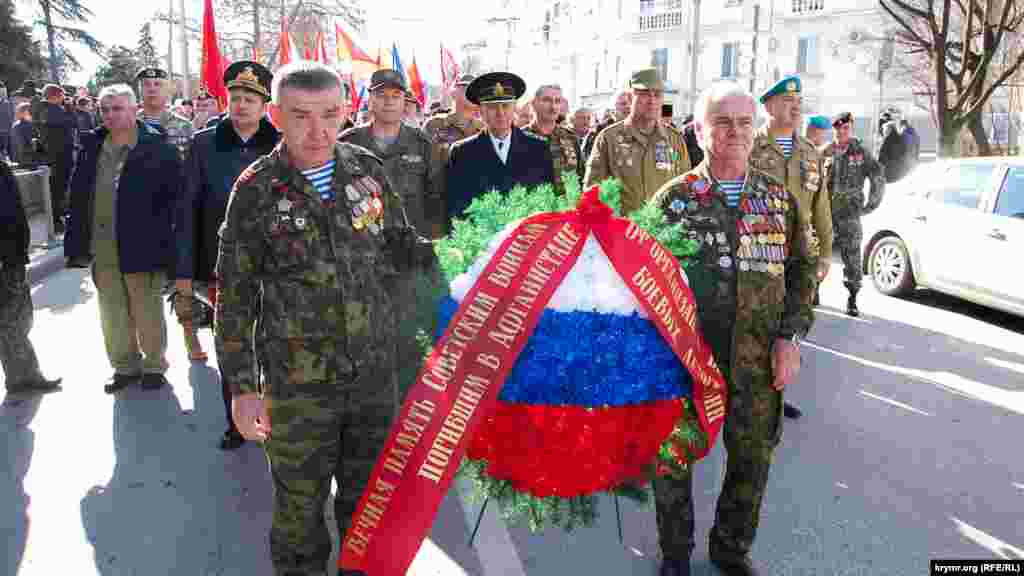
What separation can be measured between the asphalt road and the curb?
3503 millimetres

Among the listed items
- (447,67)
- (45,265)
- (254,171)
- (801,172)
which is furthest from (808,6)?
(254,171)

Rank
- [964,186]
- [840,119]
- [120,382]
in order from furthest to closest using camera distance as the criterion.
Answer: [840,119]
[964,186]
[120,382]

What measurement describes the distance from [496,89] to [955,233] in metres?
5.52

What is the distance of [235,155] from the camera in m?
4.57

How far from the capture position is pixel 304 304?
8.77 ft

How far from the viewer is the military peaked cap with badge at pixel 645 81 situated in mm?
5621

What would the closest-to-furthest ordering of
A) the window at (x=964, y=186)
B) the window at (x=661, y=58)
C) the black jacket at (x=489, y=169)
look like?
the black jacket at (x=489, y=169) < the window at (x=964, y=186) < the window at (x=661, y=58)

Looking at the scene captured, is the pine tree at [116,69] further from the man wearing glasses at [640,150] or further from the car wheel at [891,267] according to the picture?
the man wearing glasses at [640,150]

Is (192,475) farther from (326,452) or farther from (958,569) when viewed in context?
(958,569)

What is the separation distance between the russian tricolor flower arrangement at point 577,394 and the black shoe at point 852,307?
6.15m

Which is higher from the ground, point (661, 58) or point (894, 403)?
point (661, 58)

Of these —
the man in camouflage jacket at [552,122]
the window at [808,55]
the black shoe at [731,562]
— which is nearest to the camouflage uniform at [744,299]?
the black shoe at [731,562]

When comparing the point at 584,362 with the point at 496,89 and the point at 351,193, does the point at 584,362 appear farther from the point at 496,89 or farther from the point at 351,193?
the point at 496,89

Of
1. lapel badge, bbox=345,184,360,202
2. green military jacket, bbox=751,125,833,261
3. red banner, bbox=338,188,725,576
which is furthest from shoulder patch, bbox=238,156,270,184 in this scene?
green military jacket, bbox=751,125,833,261
